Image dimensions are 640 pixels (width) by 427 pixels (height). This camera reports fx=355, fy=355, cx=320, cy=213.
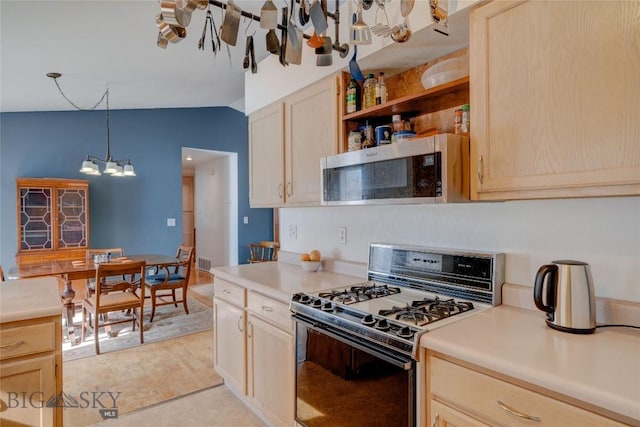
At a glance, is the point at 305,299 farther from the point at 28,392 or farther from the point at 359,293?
the point at 28,392

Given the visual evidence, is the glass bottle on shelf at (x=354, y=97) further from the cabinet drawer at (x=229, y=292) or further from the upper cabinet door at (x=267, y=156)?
the cabinet drawer at (x=229, y=292)

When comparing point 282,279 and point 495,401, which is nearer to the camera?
point 495,401

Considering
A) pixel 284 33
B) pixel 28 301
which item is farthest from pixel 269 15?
pixel 28 301

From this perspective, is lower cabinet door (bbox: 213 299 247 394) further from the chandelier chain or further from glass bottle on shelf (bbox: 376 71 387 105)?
the chandelier chain

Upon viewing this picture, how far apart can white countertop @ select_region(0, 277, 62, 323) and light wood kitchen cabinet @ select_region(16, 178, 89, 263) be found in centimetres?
280

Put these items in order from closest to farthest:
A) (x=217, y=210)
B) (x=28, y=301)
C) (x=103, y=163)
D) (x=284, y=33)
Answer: (x=284, y=33) < (x=28, y=301) < (x=103, y=163) < (x=217, y=210)

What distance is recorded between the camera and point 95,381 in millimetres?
2604

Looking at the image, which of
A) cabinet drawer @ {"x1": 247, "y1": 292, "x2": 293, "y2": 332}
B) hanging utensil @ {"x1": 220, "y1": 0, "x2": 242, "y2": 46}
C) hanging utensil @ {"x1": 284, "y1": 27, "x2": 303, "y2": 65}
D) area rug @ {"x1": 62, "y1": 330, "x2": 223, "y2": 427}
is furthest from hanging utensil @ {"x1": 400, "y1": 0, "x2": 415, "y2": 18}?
area rug @ {"x1": 62, "y1": 330, "x2": 223, "y2": 427}

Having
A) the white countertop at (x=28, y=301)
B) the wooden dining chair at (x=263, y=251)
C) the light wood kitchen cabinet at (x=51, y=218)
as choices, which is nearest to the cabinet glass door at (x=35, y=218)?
the light wood kitchen cabinet at (x=51, y=218)

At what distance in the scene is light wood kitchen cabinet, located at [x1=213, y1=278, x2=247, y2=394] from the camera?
7.04ft

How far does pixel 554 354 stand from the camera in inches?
39.5

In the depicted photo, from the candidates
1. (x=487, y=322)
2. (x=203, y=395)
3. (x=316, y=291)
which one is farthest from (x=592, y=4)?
(x=203, y=395)

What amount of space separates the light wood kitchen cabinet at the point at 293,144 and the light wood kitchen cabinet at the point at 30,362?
1370 mm

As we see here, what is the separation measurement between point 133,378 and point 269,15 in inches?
106
